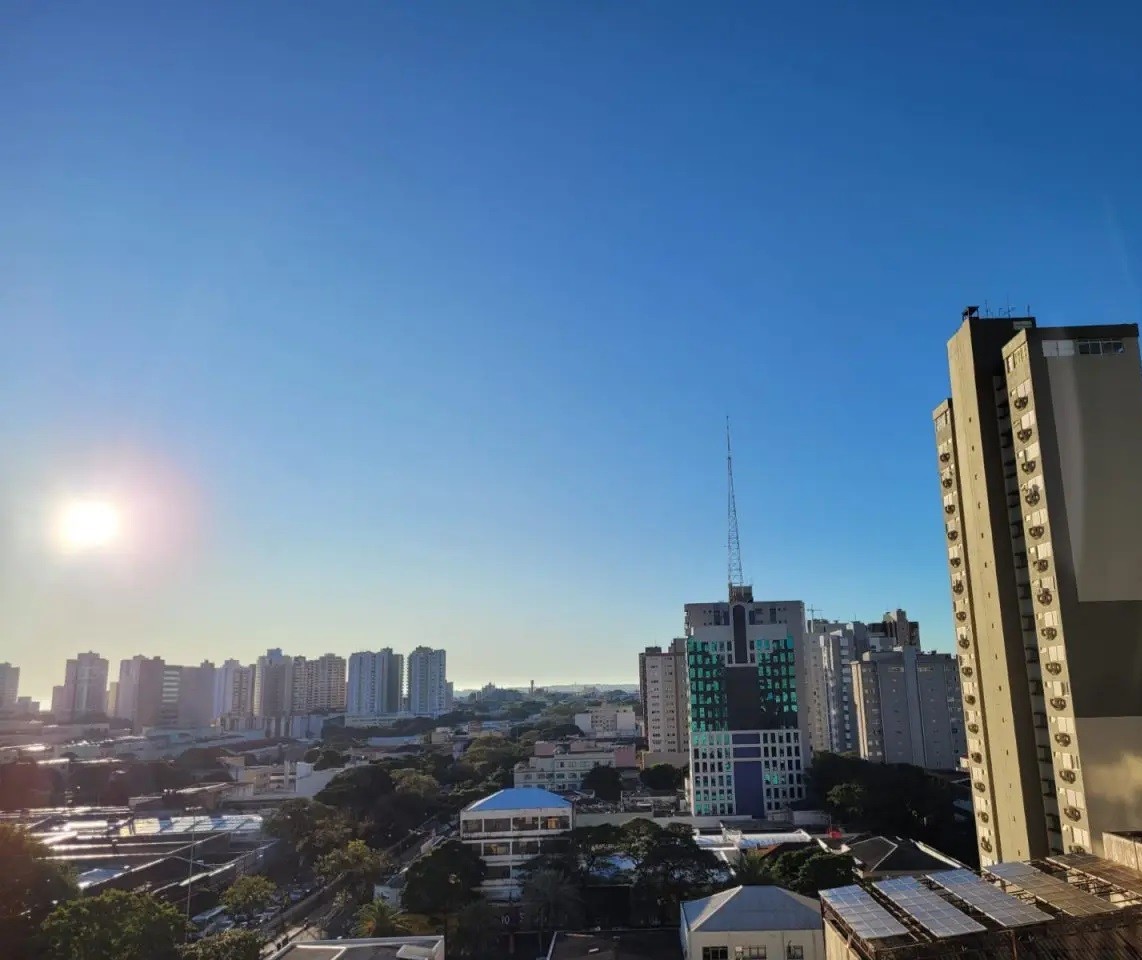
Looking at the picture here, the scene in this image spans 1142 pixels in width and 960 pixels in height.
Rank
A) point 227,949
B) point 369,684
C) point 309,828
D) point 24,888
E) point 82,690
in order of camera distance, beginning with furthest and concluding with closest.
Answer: point 369,684
point 82,690
point 309,828
point 24,888
point 227,949

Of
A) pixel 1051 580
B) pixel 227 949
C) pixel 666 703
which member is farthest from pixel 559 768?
pixel 1051 580

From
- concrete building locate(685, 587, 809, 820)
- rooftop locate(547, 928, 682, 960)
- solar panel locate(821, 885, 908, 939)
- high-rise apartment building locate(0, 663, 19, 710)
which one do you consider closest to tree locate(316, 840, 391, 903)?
rooftop locate(547, 928, 682, 960)

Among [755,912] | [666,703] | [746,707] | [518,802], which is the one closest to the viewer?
[755,912]

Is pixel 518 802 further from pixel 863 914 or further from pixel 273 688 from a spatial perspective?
pixel 273 688

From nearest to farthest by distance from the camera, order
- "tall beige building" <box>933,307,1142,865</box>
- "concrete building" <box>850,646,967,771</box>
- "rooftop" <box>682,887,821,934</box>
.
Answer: "tall beige building" <box>933,307,1142,865</box> < "rooftop" <box>682,887,821,934</box> < "concrete building" <box>850,646,967,771</box>

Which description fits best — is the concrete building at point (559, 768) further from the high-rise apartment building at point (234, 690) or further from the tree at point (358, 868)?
the high-rise apartment building at point (234, 690)

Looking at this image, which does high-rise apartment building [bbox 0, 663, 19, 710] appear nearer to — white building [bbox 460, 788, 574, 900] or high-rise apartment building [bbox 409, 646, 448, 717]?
high-rise apartment building [bbox 409, 646, 448, 717]
